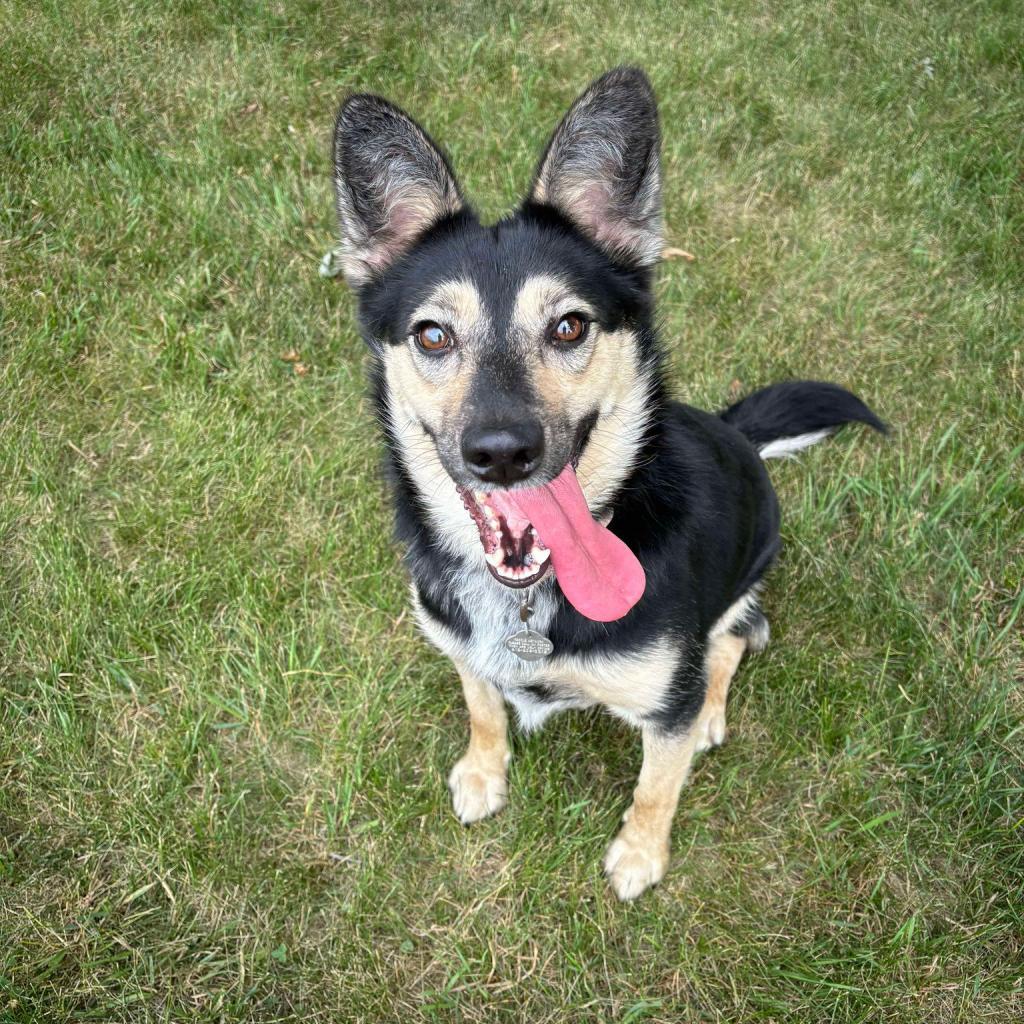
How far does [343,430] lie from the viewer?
3.97 m

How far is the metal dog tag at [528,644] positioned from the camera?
246cm

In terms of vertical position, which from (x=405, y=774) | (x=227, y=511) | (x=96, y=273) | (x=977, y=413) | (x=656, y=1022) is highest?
(x=96, y=273)

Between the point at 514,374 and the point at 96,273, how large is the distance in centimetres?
317

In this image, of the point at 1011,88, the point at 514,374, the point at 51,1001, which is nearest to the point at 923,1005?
the point at 514,374

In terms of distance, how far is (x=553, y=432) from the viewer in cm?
217

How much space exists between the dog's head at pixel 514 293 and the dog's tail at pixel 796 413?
1.09 m

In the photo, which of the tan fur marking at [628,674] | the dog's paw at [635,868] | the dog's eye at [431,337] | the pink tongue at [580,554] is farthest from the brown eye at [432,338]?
the dog's paw at [635,868]

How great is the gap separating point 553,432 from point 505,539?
1.31ft

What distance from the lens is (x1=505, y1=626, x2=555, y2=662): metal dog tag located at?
2.46 metres

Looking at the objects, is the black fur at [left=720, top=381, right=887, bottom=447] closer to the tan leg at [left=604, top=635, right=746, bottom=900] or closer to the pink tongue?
the tan leg at [left=604, top=635, right=746, bottom=900]

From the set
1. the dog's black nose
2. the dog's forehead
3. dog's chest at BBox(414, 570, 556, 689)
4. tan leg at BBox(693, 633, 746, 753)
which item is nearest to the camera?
the dog's black nose

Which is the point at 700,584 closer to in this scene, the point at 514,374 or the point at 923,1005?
the point at 514,374

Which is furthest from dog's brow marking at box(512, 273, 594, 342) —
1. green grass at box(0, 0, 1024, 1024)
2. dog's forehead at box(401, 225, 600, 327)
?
green grass at box(0, 0, 1024, 1024)

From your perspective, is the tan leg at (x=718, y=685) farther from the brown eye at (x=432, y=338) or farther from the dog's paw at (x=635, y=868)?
the brown eye at (x=432, y=338)
